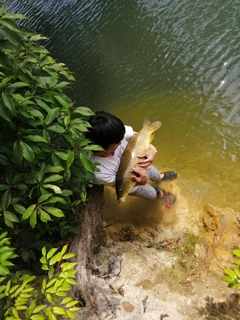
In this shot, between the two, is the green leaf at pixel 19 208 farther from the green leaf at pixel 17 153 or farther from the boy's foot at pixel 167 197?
the boy's foot at pixel 167 197

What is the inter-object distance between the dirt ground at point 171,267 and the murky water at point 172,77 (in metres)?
0.28

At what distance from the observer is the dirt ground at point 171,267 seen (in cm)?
255

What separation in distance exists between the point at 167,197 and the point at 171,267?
4.02ft

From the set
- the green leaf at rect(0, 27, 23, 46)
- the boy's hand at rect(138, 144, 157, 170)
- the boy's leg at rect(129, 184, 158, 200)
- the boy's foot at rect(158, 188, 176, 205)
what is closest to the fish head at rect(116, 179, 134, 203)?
the boy's hand at rect(138, 144, 157, 170)

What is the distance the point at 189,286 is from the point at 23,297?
5.91 feet

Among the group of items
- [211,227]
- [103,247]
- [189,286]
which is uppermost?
[211,227]

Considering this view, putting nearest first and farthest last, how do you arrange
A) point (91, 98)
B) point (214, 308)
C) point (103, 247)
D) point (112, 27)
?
point (214, 308) → point (103, 247) → point (91, 98) → point (112, 27)

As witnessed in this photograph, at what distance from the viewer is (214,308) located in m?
2.70

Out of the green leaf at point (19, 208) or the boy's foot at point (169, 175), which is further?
the boy's foot at point (169, 175)

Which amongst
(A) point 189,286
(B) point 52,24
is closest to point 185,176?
(A) point 189,286

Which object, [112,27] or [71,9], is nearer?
[112,27]

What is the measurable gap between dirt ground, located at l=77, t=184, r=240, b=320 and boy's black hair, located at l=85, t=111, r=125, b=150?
4.04 ft

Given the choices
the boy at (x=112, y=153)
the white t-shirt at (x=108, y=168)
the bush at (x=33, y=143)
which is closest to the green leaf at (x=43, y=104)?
the bush at (x=33, y=143)

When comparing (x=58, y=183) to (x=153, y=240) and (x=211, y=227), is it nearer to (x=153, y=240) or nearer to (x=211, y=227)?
(x=153, y=240)
